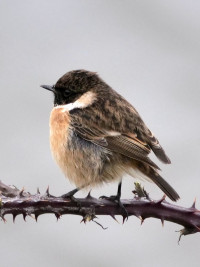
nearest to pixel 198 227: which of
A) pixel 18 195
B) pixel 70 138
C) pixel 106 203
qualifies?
pixel 106 203

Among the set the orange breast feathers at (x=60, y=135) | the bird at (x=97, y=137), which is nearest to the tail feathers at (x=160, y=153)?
the bird at (x=97, y=137)

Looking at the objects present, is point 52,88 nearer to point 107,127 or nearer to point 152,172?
point 107,127

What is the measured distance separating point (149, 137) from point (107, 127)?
0.34 metres

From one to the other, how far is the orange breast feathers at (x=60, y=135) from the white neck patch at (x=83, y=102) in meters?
0.05

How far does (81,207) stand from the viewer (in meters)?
2.64

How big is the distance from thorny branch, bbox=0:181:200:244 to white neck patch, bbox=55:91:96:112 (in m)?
1.63

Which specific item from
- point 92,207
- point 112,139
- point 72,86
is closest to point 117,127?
point 112,139

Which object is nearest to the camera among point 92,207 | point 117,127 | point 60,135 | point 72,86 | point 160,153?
point 92,207

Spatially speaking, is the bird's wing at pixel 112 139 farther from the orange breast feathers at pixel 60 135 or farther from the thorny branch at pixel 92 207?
the thorny branch at pixel 92 207

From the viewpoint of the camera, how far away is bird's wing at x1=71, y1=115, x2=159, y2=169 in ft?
12.1

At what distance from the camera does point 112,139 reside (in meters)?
3.89

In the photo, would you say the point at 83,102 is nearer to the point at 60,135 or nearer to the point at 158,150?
the point at 60,135

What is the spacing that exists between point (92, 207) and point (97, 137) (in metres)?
1.38

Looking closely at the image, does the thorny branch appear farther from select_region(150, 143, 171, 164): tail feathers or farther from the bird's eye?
the bird's eye
